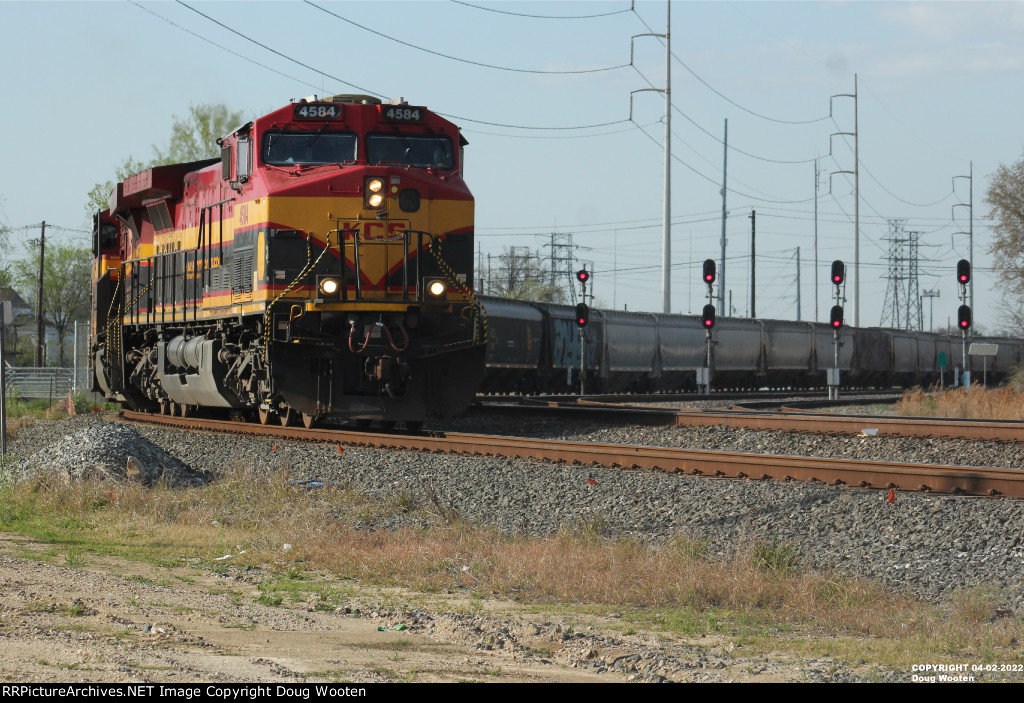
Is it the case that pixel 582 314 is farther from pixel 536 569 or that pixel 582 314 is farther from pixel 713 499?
pixel 536 569

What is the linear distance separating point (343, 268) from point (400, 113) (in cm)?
230

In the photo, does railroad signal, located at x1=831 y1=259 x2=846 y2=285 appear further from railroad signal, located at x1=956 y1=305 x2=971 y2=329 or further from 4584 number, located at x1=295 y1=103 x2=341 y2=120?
4584 number, located at x1=295 y1=103 x2=341 y2=120

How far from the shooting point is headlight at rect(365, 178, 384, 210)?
14320mm

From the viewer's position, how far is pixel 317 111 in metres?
14.5

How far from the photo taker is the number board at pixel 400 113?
14727 mm

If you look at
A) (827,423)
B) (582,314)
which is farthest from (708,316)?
(827,423)

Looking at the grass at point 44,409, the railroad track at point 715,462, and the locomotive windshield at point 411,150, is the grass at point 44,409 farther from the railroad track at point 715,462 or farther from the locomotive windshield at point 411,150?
the locomotive windshield at point 411,150

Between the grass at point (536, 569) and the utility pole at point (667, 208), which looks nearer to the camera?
the grass at point (536, 569)

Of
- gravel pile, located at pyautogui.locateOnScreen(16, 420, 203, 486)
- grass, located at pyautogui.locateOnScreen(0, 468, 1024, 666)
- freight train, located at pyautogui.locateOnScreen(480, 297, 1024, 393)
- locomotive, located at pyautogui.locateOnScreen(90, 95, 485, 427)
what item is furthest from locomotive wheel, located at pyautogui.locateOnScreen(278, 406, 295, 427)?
freight train, located at pyautogui.locateOnScreen(480, 297, 1024, 393)

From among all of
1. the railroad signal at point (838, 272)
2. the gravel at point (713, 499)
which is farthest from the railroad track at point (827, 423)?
the railroad signal at point (838, 272)

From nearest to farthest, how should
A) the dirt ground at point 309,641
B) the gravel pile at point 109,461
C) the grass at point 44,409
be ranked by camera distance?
the dirt ground at point 309,641, the gravel pile at point 109,461, the grass at point 44,409

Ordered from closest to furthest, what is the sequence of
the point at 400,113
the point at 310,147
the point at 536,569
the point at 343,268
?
the point at 536,569 < the point at 343,268 < the point at 310,147 < the point at 400,113

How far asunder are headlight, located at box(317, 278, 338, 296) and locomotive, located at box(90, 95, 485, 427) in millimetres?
18

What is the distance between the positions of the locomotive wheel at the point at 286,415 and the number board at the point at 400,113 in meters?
4.35
